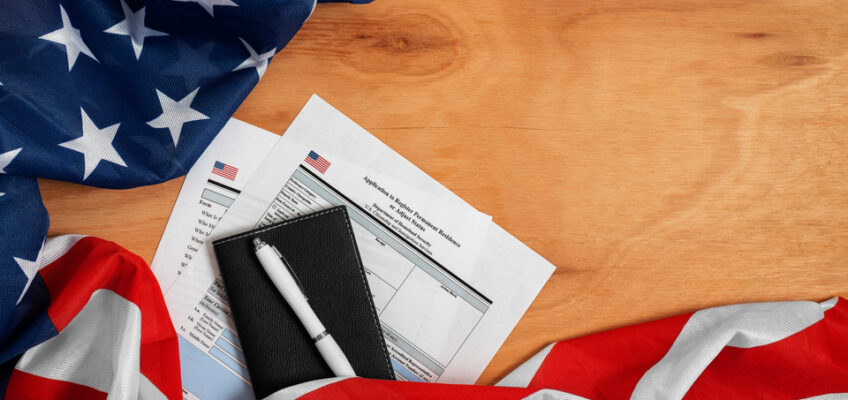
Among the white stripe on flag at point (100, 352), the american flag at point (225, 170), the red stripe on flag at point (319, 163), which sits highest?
the red stripe on flag at point (319, 163)

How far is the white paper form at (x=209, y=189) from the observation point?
0.46 m

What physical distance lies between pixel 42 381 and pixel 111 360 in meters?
0.05

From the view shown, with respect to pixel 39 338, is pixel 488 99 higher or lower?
higher

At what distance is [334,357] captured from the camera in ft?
1.44

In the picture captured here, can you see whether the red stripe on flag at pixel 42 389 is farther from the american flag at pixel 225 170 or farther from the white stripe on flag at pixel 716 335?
the white stripe on flag at pixel 716 335

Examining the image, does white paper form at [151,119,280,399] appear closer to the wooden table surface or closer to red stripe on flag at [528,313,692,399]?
the wooden table surface

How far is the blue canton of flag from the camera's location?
1.30 feet

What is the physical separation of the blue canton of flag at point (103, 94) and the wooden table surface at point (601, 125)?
4cm

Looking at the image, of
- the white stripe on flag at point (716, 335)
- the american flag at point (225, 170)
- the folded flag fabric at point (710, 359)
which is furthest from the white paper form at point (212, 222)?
the white stripe on flag at point (716, 335)

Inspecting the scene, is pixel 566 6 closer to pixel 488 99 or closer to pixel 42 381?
pixel 488 99

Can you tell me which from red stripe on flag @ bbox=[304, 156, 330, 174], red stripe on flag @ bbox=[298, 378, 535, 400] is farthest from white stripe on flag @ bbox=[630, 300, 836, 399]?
red stripe on flag @ bbox=[304, 156, 330, 174]

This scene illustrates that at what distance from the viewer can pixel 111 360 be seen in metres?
0.42

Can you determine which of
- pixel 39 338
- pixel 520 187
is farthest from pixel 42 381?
pixel 520 187

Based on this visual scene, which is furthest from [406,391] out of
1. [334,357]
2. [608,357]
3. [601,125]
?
[601,125]
